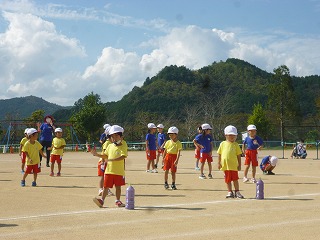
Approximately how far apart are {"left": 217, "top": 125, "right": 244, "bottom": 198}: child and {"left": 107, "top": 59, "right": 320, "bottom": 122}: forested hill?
254 ft

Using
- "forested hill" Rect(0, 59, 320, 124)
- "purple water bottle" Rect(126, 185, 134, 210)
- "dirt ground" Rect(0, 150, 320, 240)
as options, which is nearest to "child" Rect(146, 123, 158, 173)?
"dirt ground" Rect(0, 150, 320, 240)

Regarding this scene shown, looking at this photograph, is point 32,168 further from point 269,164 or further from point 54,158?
point 269,164

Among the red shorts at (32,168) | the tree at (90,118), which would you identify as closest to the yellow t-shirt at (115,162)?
the red shorts at (32,168)

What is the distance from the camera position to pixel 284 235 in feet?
25.3

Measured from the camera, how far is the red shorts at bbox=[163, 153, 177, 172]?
14367 millimetres

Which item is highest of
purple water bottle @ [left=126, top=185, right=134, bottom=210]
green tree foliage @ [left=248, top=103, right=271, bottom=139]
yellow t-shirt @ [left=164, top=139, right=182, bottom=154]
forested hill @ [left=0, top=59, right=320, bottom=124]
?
forested hill @ [left=0, top=59, right=320, bottom=124]

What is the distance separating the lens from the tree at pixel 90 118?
5862 cm

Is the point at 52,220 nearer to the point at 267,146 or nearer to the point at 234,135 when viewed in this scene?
the point at 234,135

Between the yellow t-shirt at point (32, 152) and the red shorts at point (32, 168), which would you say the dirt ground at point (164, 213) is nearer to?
the red shorts at point (32, 168)

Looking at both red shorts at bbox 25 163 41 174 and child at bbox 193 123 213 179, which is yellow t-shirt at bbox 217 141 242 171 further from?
child at bbox 193 123 213 179

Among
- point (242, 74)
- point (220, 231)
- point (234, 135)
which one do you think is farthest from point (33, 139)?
point (242, 74)

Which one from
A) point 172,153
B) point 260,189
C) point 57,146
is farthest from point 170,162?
point 57,146

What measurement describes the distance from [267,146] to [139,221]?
1683 inches

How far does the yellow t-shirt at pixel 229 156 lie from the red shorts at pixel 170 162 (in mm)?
2080
